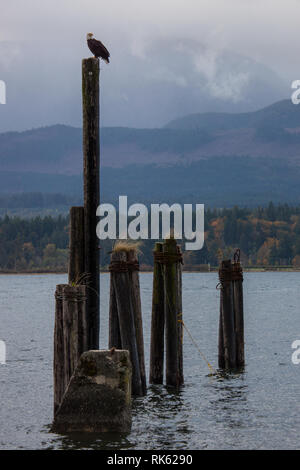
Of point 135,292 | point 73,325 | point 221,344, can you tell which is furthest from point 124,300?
point 221,344

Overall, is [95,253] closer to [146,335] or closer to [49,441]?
[49,441]

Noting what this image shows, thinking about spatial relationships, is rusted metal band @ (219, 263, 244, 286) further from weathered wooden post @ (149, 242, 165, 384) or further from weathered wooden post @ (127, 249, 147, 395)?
weathered wooden post @ (127, 249, 147, 395)

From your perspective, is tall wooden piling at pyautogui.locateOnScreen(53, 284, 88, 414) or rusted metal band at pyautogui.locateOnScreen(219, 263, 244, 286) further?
rusted metal band at pyautogui.locateOnScreen(219, 263, 244, 286)

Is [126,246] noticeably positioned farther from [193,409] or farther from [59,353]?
[193,409]

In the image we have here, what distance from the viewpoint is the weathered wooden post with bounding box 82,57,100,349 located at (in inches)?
760

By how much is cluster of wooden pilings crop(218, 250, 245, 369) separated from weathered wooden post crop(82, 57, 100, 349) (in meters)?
7.16

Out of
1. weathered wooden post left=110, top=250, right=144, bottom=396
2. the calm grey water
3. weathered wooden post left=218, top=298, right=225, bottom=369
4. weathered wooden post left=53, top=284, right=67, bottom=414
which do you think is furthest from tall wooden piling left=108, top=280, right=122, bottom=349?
weathered wooden post left=218, top=298, right=225, bottom=369

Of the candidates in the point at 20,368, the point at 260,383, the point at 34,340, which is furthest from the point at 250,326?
the point at 260,383

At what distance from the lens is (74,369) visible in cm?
1798

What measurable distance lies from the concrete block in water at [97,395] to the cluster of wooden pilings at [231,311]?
8190mm

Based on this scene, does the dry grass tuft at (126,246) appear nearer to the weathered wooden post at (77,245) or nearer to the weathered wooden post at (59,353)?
the weathered wooden post at (77,245)

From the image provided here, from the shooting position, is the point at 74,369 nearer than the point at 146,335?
Yes
